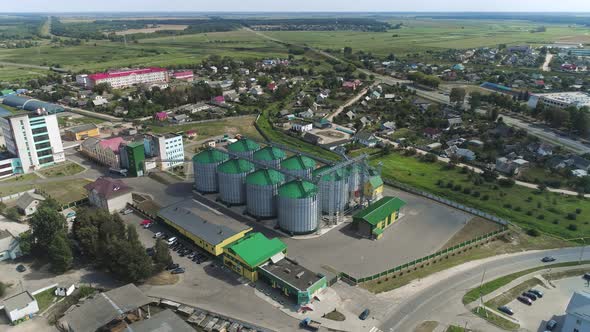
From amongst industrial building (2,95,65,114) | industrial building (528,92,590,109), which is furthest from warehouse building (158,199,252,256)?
industrial building (528,92,590,109)

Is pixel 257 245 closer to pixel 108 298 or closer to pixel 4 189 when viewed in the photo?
pixel 108 298

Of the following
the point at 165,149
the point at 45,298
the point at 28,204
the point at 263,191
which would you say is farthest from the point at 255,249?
the point at 165,149

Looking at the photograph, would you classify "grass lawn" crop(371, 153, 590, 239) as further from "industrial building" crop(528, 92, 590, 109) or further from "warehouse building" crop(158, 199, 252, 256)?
"industrial building" crop(528, 92, 590, 109)

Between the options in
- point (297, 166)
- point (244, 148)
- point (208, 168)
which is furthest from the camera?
point (244, 148)

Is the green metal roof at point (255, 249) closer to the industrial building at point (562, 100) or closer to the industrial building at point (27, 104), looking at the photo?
the industrial building at point (27, 104)

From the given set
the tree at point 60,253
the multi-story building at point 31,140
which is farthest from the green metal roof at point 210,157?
the multi-story building at point 31,140

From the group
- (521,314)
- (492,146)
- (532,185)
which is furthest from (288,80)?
(521,314)

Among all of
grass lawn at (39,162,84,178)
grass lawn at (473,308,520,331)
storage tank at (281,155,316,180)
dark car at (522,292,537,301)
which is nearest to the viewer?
grass lawn at (473,308,520,331)

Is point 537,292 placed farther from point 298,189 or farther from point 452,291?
point 298,189
